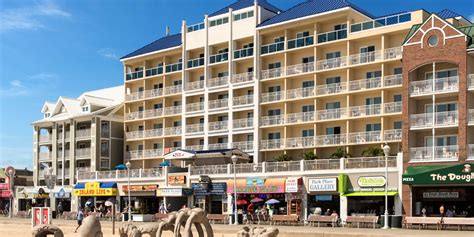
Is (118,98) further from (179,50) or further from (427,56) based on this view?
(427,56)

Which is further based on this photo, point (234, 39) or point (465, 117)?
point (234, 39)

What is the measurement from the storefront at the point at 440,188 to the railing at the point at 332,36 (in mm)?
16357

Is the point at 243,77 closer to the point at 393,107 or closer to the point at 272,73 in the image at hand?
the point at 272,73

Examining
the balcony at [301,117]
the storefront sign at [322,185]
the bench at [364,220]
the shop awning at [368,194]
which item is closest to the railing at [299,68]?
the balcony at [301,117]

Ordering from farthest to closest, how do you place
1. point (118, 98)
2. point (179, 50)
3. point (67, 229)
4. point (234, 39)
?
point (118, 98)
point (179, 50)
point (234, 39)
point (67, 229)

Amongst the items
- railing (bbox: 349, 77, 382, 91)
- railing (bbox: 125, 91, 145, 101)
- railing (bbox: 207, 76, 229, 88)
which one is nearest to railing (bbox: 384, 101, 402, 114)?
railing (bbox: 349, 77, 382, 91)

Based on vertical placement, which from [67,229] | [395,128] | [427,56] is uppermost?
[427,56]

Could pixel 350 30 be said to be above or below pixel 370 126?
above

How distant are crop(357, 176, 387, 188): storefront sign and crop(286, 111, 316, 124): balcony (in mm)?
12279

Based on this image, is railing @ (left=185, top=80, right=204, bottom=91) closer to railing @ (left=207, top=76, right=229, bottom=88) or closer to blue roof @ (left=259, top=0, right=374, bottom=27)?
railing @ (left=207, top=76, right=229, bottom=88)

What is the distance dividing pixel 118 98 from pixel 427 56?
4835 cm

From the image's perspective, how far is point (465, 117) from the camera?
47.8 meters

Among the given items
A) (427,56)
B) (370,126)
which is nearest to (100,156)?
(370,126)

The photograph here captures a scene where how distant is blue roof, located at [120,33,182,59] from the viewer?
77.1 m
